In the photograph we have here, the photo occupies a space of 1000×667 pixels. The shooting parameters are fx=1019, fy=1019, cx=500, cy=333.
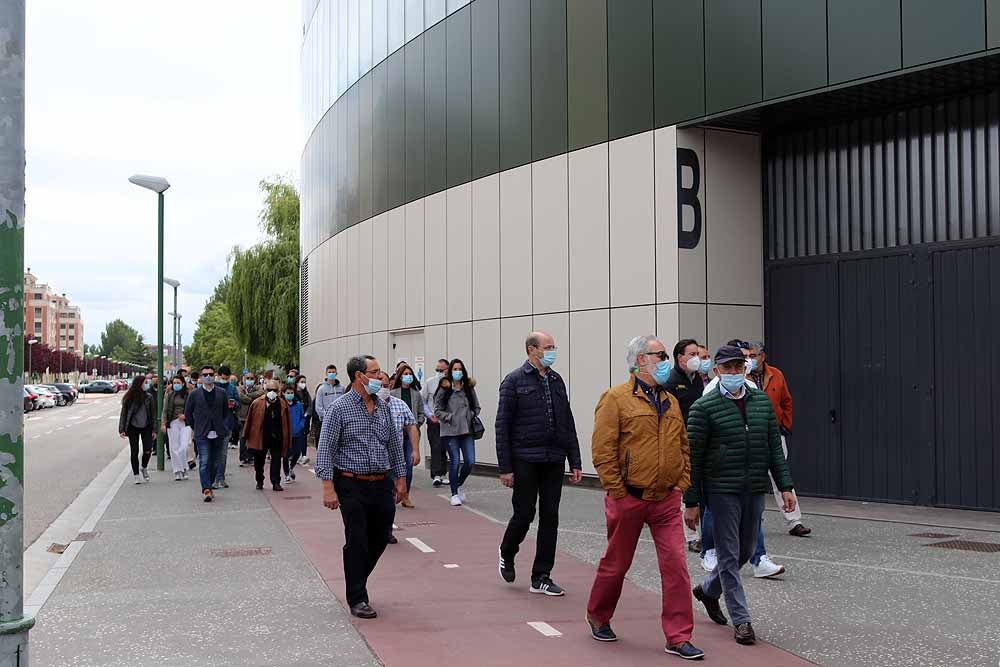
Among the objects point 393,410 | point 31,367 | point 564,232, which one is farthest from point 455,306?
point 31,367

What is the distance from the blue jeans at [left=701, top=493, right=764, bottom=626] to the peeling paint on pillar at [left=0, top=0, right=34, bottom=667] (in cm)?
388

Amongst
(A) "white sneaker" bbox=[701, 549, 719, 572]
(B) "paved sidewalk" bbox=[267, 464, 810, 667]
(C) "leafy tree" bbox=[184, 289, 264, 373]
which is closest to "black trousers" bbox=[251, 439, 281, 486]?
(B) "paved sidewalk" bbox=[267, 464, 810, 667]

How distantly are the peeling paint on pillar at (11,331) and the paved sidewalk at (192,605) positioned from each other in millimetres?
2230

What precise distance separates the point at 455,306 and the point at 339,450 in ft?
38.3

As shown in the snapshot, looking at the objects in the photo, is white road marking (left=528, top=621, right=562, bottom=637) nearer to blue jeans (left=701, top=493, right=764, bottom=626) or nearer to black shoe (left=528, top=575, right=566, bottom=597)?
black shoe (left=528, top=575, right=566, bottom=597)

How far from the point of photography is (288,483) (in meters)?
16.5

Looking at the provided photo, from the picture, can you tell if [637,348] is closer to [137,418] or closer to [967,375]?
[967,375]

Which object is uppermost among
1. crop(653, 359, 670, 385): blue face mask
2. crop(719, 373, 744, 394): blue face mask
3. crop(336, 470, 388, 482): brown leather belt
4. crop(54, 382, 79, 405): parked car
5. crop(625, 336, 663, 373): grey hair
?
crop(625, 336, 663, 373): grey hair

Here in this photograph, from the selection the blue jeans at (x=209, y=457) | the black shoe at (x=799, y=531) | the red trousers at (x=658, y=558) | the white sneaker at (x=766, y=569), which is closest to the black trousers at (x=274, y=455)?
the blue jeans at (x=209, y=457)

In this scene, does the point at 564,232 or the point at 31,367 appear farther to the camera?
the point at 31,367

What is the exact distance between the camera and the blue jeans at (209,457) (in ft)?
46.4

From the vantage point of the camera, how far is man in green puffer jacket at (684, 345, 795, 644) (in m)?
6.08

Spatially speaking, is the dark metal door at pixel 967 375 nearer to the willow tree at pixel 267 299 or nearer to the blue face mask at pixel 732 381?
the blue face mask at pixel 732 381

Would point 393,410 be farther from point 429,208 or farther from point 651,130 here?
point 429,208
